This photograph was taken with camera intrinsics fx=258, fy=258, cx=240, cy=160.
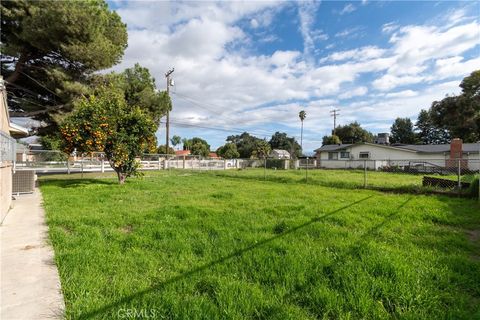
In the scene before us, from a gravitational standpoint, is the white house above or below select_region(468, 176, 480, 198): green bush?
above

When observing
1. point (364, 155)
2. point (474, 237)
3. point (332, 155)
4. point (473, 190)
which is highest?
point (332, 155)

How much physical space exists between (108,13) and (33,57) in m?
4.90

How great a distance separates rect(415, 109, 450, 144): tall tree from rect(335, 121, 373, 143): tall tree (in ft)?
36.5

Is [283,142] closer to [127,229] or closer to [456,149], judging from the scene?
[456,149]

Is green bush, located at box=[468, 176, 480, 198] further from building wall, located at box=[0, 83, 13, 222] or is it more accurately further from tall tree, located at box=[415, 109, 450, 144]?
tall tree, located at box=[415, 109, 450, 144]

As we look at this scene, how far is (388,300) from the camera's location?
248cm

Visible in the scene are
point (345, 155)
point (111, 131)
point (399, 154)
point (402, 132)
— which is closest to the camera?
point (111, 131)

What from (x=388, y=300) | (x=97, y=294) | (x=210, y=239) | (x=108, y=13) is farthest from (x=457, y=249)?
(x=108, y=13)

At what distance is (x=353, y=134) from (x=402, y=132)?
45.0 feet

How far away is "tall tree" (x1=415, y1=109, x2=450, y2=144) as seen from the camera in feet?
180

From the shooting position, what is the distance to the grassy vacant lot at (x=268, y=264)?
91.9 inches

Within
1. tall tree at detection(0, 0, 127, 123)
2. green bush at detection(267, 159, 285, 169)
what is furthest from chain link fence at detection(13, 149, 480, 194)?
tall tree at detection(0, 0, 127, 123)

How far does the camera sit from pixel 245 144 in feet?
279

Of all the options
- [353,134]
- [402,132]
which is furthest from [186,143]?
[402,132]
